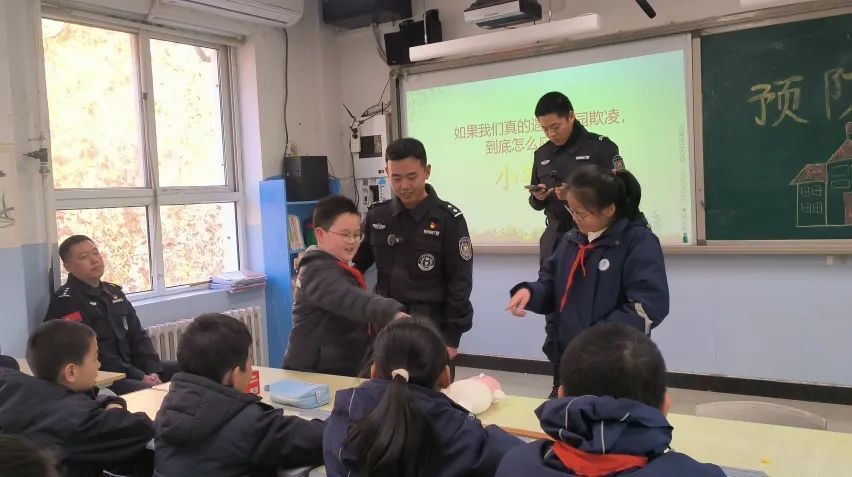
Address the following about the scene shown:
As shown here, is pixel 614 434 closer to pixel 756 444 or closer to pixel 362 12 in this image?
pixel 756 444

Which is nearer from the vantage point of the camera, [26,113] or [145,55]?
[26,113]

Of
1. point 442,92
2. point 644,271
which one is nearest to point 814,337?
point 644,271

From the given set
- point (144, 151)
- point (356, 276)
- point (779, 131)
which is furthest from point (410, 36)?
point (356, 276)

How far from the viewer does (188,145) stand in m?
5.12

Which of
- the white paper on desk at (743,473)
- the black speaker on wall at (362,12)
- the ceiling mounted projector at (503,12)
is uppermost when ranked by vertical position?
the black speaker on wall at (362,12)

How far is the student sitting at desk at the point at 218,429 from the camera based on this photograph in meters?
1.73

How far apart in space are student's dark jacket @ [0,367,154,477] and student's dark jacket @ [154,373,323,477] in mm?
279

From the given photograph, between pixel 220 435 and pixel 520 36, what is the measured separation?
2.94m

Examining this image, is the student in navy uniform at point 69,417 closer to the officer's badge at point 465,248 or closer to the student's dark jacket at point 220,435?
the student's dark jacket at point 220,435

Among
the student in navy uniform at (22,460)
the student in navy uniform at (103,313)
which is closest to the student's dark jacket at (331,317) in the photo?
the student in navy uniform at (22,460)

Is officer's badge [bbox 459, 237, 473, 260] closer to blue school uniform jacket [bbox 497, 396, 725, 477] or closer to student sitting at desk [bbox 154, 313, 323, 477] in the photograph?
student sitting at desk [bbox 154, 313, 323, 477]

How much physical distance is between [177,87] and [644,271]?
3.99 metres

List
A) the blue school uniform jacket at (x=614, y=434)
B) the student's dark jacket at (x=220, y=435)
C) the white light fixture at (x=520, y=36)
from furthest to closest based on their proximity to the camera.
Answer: the white light fixture at (x=520, y=36) → the student's dark jacket at (x=220, y=435) → the blue school uniform jacket at (x=614, y=434)

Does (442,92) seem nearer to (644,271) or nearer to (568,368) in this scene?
(644,271)
